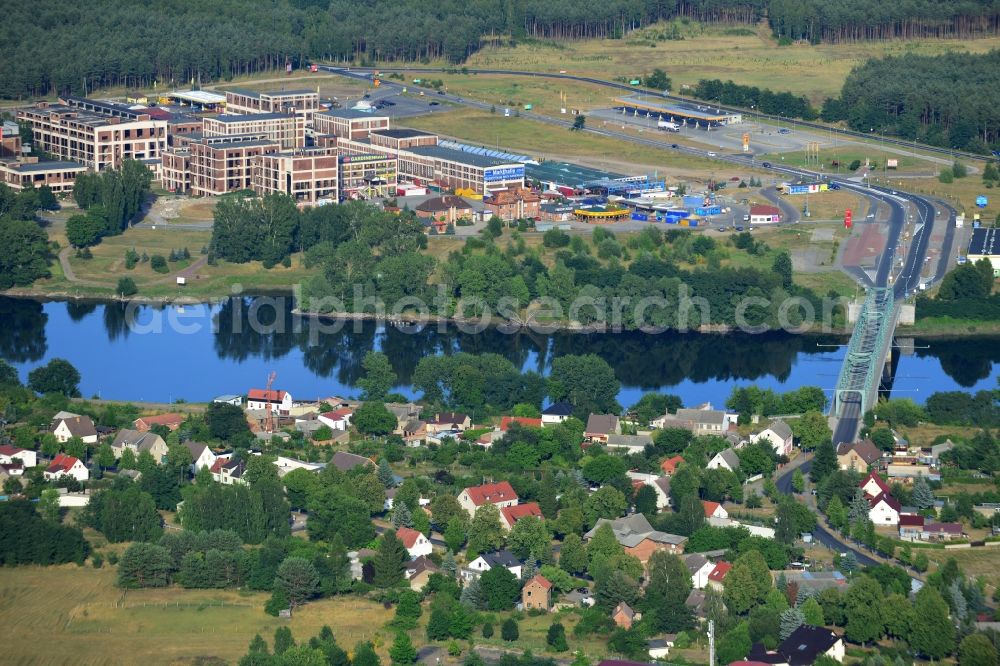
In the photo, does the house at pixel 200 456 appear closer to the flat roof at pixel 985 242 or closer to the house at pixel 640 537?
the house at pixel 640 537

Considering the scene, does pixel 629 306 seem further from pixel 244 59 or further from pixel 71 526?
pixel 244 59

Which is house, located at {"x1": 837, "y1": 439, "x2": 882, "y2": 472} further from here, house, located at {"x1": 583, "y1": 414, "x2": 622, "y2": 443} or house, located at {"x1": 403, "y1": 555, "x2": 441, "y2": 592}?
house, located at {"x1": 403, "y1": 555, "x2": 441, "y2": 592}

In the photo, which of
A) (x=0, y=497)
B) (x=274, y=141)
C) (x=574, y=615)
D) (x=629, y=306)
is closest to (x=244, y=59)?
(x=274, y=141)

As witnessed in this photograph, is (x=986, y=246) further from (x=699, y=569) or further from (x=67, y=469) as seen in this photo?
(x=67, y=469)

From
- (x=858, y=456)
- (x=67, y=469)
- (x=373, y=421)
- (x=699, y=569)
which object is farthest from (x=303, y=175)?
(x=699, y=569)

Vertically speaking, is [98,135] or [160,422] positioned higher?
[98,135]

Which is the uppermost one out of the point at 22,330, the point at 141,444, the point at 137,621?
the point at 141,444

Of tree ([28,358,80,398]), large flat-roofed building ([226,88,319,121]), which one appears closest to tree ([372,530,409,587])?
tree ([28,358,80,398])
